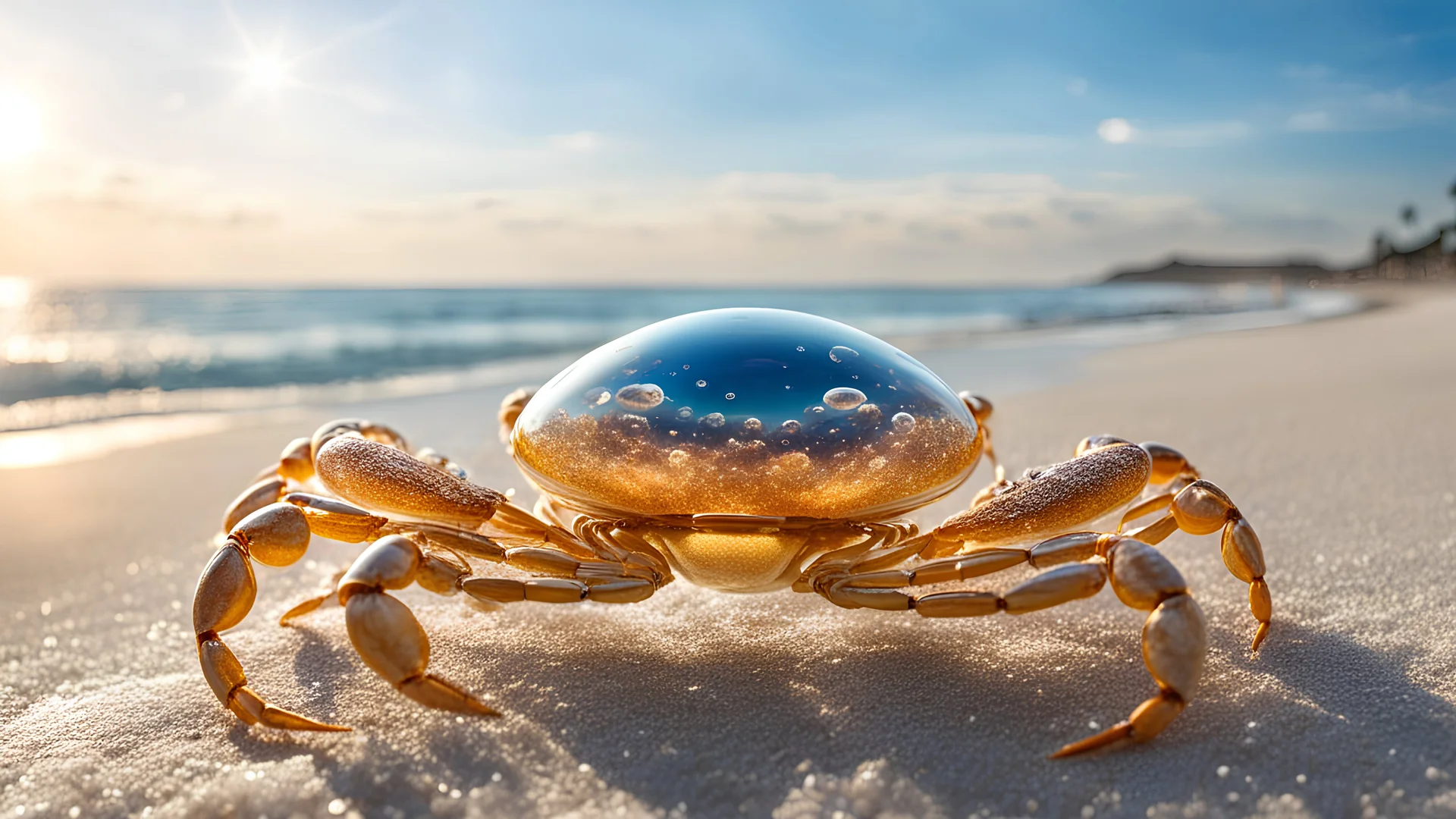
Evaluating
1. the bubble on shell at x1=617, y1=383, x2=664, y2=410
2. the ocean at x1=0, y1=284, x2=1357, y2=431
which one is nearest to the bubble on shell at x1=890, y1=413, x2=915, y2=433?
the bubble on shell at x1=617, y1=383, x2=664, y2=410

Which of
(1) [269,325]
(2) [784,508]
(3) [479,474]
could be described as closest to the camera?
(2) [784,508]

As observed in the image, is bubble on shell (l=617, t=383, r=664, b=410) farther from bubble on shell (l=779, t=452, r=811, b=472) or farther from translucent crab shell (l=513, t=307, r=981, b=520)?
bubble on shell (l=779, t=452, r=811, b=472)

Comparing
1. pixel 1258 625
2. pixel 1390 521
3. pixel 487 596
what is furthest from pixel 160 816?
pixel 1390 521

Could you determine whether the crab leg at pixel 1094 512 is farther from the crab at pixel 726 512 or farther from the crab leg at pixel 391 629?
the crab leg at pixel 391 629

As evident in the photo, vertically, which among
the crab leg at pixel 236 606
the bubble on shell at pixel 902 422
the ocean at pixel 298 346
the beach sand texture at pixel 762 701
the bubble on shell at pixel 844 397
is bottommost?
the ocean at pixel 298 346

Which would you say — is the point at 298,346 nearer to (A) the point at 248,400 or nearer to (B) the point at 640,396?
(A) the point at 248,400

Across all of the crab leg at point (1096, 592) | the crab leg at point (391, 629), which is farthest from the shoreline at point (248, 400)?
the crab leg at point (1096, 592)

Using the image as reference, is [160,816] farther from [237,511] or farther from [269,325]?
[269,325]
